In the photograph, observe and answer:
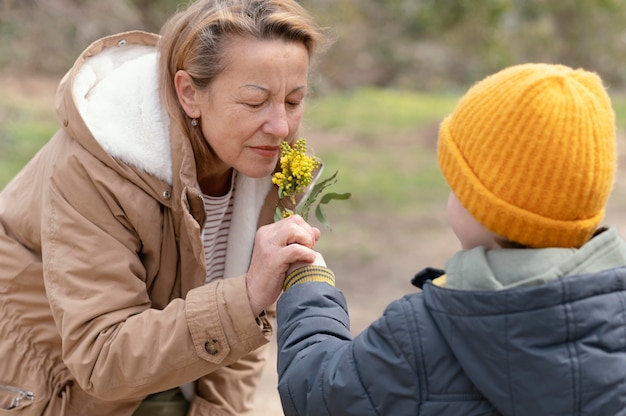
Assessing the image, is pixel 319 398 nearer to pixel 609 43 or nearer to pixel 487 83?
pixel 487 83

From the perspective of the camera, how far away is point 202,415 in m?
2.93

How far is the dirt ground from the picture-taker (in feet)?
19.7

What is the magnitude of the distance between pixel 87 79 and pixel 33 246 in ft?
1.65

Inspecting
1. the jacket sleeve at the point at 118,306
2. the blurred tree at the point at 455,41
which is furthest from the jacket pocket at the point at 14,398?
the blurred tree at the point at 455,41

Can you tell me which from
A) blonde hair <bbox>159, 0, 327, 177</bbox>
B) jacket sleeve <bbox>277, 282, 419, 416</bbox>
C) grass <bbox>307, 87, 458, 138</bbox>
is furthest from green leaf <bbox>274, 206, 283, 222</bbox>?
grass <bbox>307, 87, 458, 138</bbox>

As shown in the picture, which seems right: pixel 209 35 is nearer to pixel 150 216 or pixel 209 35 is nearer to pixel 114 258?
pixel 150 216

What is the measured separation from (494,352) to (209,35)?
49.4 inches

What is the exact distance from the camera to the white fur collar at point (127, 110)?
8.25ft

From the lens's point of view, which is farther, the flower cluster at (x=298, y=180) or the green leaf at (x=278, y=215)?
the green leaf at (x=278, y=215)

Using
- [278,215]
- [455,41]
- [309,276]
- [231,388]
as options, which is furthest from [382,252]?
[455,41]

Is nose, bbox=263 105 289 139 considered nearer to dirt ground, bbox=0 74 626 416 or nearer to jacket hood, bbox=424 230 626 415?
jacket hood, bbox=424 230 626 415

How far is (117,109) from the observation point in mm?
2602

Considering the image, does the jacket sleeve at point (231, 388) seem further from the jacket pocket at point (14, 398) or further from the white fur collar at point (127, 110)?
the white fur collar at point (127, 110)

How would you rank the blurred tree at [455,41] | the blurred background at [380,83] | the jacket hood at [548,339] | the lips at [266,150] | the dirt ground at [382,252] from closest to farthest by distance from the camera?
the jacket hood at [548,339]
the lips at [266,150]
the dirt ground at [382,252]
the blurred background at [380,83]
the blurred tree at [455,41]
